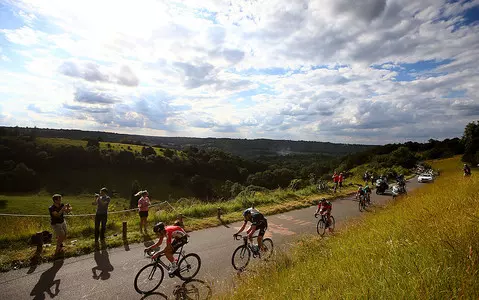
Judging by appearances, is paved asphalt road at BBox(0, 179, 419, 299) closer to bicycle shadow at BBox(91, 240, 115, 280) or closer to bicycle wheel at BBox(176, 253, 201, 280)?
bicycle shadow at BBox(91, 240, 115, 280)

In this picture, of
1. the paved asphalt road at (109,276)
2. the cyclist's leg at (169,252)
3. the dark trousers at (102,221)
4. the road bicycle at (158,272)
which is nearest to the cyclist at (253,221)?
the paved asphalt road at (109,276)

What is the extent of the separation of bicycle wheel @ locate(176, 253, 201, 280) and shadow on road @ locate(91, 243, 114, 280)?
6.99 ft

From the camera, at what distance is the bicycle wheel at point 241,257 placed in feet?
28.4

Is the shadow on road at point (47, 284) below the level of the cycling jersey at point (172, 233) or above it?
below

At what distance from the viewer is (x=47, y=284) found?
7102 millimetres

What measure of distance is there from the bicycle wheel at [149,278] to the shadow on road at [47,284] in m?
2.01

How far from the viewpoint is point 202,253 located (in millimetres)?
9734

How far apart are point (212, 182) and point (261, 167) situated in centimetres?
2856

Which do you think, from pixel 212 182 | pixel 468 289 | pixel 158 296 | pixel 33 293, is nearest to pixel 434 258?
pixel 468 289

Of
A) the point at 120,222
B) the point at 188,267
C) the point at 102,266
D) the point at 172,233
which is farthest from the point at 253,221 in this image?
the point at 120,222

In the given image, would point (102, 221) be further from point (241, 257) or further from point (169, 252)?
point (241, 257)

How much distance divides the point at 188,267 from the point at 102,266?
2913mm

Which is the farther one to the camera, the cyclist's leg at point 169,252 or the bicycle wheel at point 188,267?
the bicycle wheel at point 188,267

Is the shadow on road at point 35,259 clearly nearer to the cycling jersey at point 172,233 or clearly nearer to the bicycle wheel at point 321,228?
the cycling jersey at point 172,233
